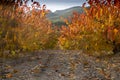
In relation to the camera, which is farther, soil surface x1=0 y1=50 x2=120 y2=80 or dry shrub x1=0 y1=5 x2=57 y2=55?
dry shrub x1=0 y1=5 x2=57 y2=55

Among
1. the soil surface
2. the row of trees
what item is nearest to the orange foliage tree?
the row of trees

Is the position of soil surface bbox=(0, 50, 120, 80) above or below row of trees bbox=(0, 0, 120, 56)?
below

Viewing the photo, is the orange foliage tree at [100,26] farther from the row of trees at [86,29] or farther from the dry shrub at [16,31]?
the dry shrub at [16,31]

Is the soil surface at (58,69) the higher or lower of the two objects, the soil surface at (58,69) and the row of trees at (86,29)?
the lower

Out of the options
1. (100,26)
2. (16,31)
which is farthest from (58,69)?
(100,26)

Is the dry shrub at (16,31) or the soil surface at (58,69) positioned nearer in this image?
the soil surface at (58,69)

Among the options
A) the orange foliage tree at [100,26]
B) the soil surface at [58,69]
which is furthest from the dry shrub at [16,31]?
the orange foliage tree at [100,26]

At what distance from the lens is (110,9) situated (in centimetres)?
2123

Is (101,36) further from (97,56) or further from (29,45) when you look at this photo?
(29,45)

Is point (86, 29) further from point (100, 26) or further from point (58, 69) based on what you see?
point (58, 69)

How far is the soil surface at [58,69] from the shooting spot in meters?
14.1

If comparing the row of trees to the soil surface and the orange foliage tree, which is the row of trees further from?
the soil surface

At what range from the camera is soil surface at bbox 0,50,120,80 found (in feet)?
46.1

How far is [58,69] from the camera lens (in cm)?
1563
